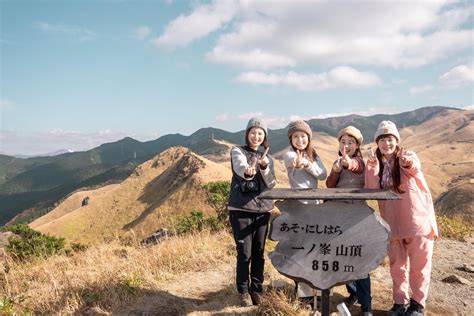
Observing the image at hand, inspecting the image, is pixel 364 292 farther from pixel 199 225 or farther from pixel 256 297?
Result: pixel 199 225

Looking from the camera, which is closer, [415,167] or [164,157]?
[415,167]

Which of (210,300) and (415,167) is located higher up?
(415,167)

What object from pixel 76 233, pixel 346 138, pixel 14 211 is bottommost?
pixel 14 211

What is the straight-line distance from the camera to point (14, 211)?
164375 mm

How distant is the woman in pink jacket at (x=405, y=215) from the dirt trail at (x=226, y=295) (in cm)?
62

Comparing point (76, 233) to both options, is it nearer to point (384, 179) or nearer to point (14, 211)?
point (384, 179)

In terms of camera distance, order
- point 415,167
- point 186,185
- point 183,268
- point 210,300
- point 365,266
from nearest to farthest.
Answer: point 365,266, point 415,167, point 210,300, point 183,268, point 186,185

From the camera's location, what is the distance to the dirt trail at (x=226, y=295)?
4.75m

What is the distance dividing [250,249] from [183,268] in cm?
250

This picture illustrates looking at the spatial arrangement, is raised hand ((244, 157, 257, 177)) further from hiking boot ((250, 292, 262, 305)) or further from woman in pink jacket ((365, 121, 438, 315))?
hiking boot ((250, 292, 262, 305))

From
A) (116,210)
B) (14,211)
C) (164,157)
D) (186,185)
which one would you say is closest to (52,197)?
(14,211)

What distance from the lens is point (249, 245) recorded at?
4.56 meters

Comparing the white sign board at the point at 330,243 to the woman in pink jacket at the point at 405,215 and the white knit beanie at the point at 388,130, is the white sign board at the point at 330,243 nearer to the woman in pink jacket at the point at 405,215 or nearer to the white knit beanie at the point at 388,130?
the woman in pink jacket at the point at 405,215

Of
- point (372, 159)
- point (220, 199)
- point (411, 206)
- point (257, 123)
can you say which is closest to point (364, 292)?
point (411, 206)
